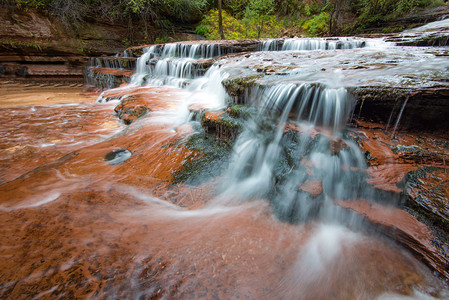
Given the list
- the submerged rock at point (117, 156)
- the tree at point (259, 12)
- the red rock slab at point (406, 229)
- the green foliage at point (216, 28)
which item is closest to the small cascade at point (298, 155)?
the red rock slab at point (406, 229)

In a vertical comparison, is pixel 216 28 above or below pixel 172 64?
above

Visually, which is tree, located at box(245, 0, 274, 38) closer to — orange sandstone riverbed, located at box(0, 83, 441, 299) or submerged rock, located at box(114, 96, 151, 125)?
submerged rock, located at box(114, 96, 151, 125)

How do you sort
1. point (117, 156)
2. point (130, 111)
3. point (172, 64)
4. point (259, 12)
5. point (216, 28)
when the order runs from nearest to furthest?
point (117, 156), point (130, 111), point (172, 64), point (259, 12), point (216, 28)

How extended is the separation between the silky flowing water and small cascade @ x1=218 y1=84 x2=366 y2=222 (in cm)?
2

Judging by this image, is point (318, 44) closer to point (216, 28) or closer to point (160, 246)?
point (160, 246)

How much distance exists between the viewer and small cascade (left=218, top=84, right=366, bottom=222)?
7.45 ft

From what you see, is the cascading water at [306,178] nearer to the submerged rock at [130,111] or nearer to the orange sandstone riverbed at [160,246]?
the orange sandstone riverbed at [160,246]

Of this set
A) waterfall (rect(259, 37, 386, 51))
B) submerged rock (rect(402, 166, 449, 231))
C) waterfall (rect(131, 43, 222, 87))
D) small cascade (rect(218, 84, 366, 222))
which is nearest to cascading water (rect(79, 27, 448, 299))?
small cascade (rect(218, 84, 366, 222))

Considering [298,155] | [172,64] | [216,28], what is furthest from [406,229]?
[216,28]

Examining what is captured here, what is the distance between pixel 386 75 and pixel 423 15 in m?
13.5

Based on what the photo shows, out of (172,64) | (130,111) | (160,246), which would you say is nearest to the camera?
(160,246)

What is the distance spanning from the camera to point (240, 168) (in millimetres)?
3035

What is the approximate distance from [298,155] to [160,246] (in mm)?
2060

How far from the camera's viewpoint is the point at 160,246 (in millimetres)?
1700
